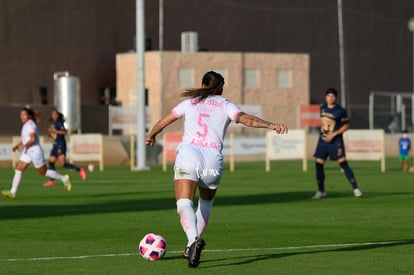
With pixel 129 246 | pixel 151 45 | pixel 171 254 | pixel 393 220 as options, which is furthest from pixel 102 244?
pixel 151 45

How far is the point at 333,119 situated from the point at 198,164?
1171cm

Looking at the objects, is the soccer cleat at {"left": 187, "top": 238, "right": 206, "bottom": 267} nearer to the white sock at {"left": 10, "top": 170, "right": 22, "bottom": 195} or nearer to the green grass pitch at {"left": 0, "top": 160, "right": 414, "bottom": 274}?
the green grass pitch at {"left": 0, "top": 160, "right": 414, "bottom": 274}

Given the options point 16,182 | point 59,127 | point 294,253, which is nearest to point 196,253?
point 294,253

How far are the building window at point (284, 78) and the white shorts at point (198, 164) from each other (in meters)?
54.2

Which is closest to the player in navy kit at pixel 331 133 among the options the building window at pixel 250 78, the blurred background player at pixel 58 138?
the blurred background player at pixel 58 138

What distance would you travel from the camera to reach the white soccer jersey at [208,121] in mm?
13086

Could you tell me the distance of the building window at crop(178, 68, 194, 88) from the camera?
63.1 meters

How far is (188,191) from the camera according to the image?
42.5ft

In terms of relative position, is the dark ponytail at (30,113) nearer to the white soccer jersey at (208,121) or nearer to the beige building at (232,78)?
the white soccer jersey at (208,121)

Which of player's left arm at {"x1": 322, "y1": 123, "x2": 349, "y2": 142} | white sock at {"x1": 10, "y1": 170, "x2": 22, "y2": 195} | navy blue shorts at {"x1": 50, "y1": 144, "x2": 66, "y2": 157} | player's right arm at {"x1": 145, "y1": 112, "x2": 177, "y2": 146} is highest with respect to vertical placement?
player's right arm at {"x1": 145, "y1": 112, "x2": 177, "y2": 146}

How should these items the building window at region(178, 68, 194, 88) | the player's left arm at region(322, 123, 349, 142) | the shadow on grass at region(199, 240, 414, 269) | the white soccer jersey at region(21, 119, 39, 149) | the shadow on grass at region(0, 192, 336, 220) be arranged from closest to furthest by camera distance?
the shadow on grass at region(199, 240, 414, 269) → the shadow on grass at region(0, 192, 336, 220) → the player's left arm at region(322, 123, 349, 142) → the white soccer jersey at region(21, 119, 39, 149) → the building window at region(178, 68, 194, 88)

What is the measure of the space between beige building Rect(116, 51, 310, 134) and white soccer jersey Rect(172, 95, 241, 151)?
46.1 m

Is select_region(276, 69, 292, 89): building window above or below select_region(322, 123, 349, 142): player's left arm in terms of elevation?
above

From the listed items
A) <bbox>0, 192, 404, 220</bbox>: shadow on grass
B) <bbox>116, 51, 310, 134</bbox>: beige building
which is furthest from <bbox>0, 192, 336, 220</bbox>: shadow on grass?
<bbox>116, 51, 310, 134</bbox>: beige building
